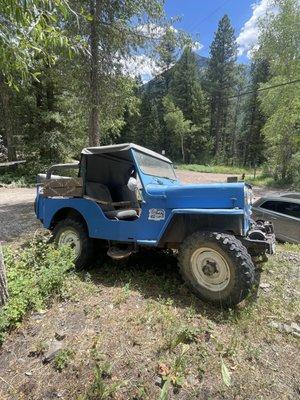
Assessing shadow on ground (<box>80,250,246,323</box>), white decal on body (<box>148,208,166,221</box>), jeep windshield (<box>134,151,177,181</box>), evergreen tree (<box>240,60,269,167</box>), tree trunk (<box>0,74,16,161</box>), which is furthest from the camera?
evergreen tree (<box>240,60,269,167</box>)

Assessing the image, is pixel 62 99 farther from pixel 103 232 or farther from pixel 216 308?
pixel 216 308

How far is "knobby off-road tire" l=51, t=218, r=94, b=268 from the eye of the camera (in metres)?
4.66

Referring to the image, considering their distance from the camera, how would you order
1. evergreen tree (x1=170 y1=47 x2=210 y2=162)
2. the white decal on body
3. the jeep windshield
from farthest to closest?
evergreen tree (x1=170 y1=47 x2=210 y2=162), the jeep windshield, the white decal on body

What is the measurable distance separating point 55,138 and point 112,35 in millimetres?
10201

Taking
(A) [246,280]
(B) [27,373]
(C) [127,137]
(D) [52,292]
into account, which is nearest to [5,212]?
(D) [52,292]

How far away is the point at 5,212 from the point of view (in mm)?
9977

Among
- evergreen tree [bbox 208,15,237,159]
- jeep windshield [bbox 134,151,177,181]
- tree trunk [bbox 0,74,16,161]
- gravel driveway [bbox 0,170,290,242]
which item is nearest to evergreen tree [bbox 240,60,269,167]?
evergreen tree [bbox 208,15,237,159]

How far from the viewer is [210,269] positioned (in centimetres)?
365

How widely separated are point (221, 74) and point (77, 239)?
46716 millimetres

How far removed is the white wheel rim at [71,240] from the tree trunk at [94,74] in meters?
5.56

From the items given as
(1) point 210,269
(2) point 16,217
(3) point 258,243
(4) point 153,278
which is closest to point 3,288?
(4) point 153,278

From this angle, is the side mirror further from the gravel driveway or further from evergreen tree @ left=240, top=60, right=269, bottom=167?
evergreen tree @ left=240, top=60, right=269, bottom=167

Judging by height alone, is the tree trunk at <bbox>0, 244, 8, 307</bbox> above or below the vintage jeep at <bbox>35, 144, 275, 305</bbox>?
below

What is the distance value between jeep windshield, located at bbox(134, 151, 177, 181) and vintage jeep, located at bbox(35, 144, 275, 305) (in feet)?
0.05
